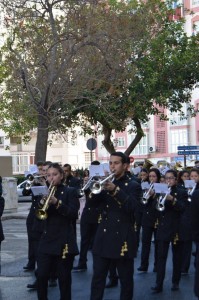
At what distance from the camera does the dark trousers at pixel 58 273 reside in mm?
7570

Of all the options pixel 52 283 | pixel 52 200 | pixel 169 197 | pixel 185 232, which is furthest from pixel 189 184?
pixel 52 200

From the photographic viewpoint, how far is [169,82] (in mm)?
29812

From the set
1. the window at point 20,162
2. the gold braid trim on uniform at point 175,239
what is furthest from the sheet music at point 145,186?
the window at point 20,162

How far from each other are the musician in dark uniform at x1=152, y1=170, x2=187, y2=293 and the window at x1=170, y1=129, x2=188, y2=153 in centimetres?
4560

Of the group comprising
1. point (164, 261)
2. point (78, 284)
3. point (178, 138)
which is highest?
point (178, 138)

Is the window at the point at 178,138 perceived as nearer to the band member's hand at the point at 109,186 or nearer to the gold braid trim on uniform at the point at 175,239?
the gold braid trim on uniform at the point at 175,239

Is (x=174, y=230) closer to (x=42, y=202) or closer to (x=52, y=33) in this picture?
(x=42, y=202)

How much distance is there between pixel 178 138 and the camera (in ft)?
183

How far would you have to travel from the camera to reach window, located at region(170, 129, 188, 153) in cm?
5522

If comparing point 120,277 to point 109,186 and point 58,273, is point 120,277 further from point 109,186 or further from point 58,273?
point 109,186

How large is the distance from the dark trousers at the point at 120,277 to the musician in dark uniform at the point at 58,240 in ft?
1.38

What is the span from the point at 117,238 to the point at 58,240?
73 centimetres

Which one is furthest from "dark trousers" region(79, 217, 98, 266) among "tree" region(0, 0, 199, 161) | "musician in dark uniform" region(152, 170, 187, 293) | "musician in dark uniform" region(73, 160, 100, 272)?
"tree" region(0, 0, 199, 161)

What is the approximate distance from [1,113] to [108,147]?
22.9 feet
